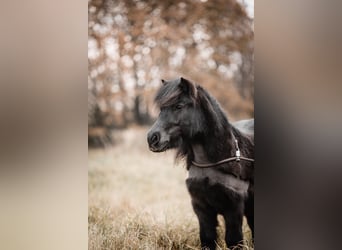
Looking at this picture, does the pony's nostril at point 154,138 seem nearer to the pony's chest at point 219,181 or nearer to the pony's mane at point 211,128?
the pony's mane at point 211,128

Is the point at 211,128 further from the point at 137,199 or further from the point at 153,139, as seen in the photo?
the point at 137,199

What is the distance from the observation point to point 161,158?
256 cm

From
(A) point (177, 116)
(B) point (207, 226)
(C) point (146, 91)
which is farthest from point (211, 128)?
(B) point (207, 226)

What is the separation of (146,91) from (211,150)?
58 centimetres

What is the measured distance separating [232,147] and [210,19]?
819 mm

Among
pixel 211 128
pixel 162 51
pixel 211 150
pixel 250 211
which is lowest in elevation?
pixel 250 211

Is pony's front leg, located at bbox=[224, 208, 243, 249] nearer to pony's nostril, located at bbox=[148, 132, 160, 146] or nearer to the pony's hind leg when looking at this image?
the pony's hind leg

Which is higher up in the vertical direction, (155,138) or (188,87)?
(188,87)

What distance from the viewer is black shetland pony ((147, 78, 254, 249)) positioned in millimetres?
2420

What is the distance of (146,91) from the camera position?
2590 mm

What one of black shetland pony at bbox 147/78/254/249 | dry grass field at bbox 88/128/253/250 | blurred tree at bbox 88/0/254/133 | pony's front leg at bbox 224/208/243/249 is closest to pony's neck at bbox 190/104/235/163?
black shetland pony at bbox 147/78/254/249

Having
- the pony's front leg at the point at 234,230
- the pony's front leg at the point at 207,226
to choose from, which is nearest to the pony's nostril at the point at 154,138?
the pony's front leg at the point at 207,226

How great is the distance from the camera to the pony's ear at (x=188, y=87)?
2.45 m
